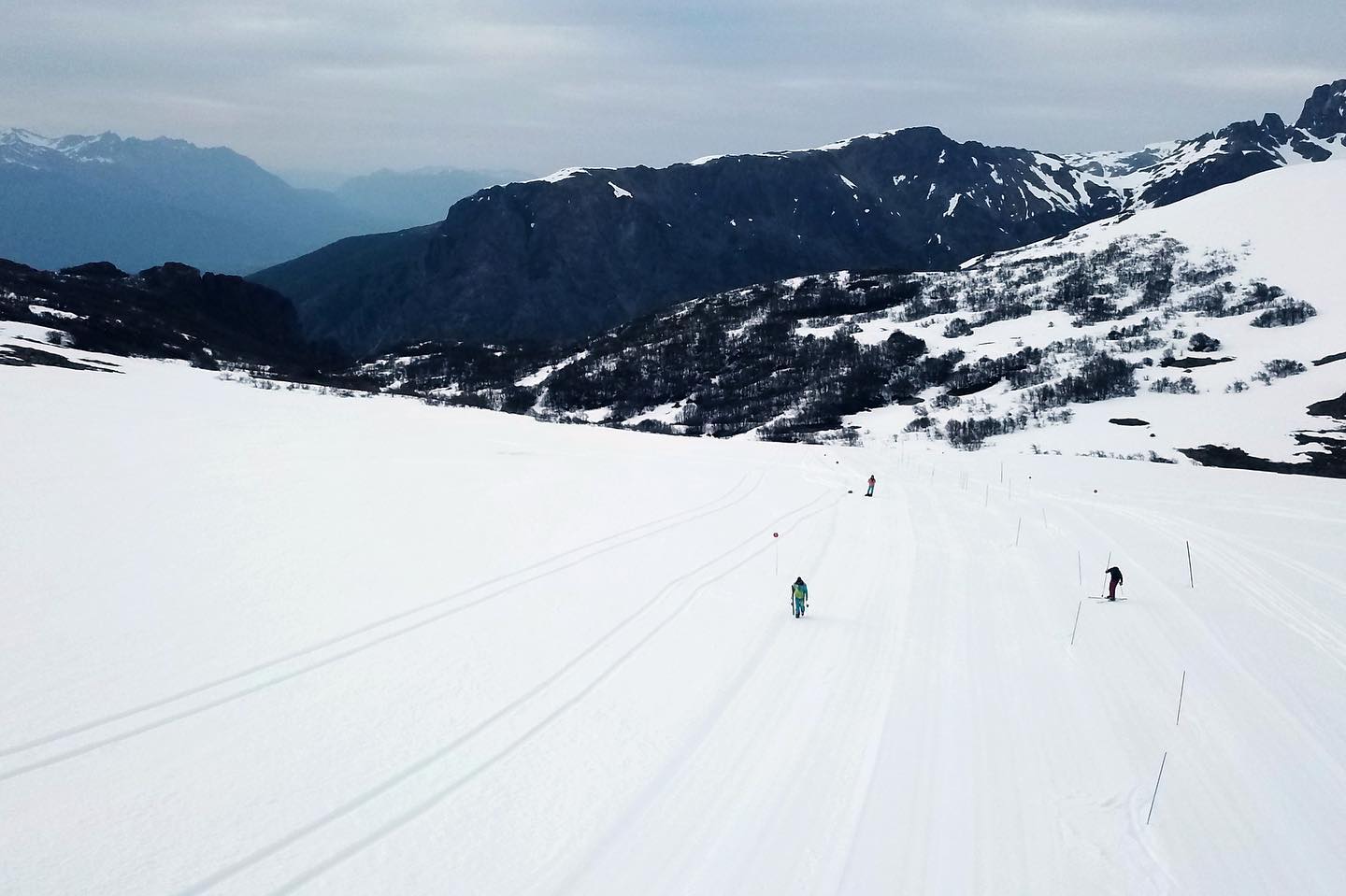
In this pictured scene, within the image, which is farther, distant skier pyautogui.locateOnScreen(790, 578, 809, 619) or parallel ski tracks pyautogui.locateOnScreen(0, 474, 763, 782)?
distant skier pyautogui.locateOnScreen(790, 578, 809, 619)

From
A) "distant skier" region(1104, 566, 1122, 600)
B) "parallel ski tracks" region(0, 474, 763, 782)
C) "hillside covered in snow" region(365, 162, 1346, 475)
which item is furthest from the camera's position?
"hillside covered in snow" region(365, 162, 1346, 475)

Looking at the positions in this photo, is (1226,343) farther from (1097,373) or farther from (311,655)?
(311,655)

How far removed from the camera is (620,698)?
14.4 m

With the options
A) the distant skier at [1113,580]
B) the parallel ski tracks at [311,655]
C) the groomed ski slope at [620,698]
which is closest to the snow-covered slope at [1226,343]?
the groomed ski slope at [620,698]

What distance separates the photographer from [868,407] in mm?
144375

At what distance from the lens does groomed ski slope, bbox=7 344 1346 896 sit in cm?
1001

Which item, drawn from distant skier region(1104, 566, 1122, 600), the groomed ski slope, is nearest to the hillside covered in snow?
distant skier region(1104, 566, 1122, 600)

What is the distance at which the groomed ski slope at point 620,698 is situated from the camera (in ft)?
32.8

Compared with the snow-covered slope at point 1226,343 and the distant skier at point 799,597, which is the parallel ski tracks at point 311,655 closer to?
the distant skier at point 799,597

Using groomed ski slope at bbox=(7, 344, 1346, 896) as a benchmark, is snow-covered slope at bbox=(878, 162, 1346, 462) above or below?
above

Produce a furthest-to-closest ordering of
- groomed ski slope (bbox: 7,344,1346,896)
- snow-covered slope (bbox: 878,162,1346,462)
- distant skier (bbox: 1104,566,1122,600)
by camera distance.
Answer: snow-covered slope (bbox: 878,162,1346,462) → distant skier (bbox: 1104,566,1122,600) → groomed ski slope (bbox: 7,344,1346,896)

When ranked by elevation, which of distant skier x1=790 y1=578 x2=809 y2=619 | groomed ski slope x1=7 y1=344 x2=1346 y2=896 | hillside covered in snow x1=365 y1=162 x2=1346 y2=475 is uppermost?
hillside covered in snow x1=365 y1=162 x2=1346 y2=475

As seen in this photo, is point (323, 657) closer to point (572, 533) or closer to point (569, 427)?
point (572, 533)

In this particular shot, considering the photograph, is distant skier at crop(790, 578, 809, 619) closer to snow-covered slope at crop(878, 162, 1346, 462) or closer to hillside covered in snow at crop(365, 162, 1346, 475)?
hillside covered in snow at crop(365, 162, 1346, 475)
